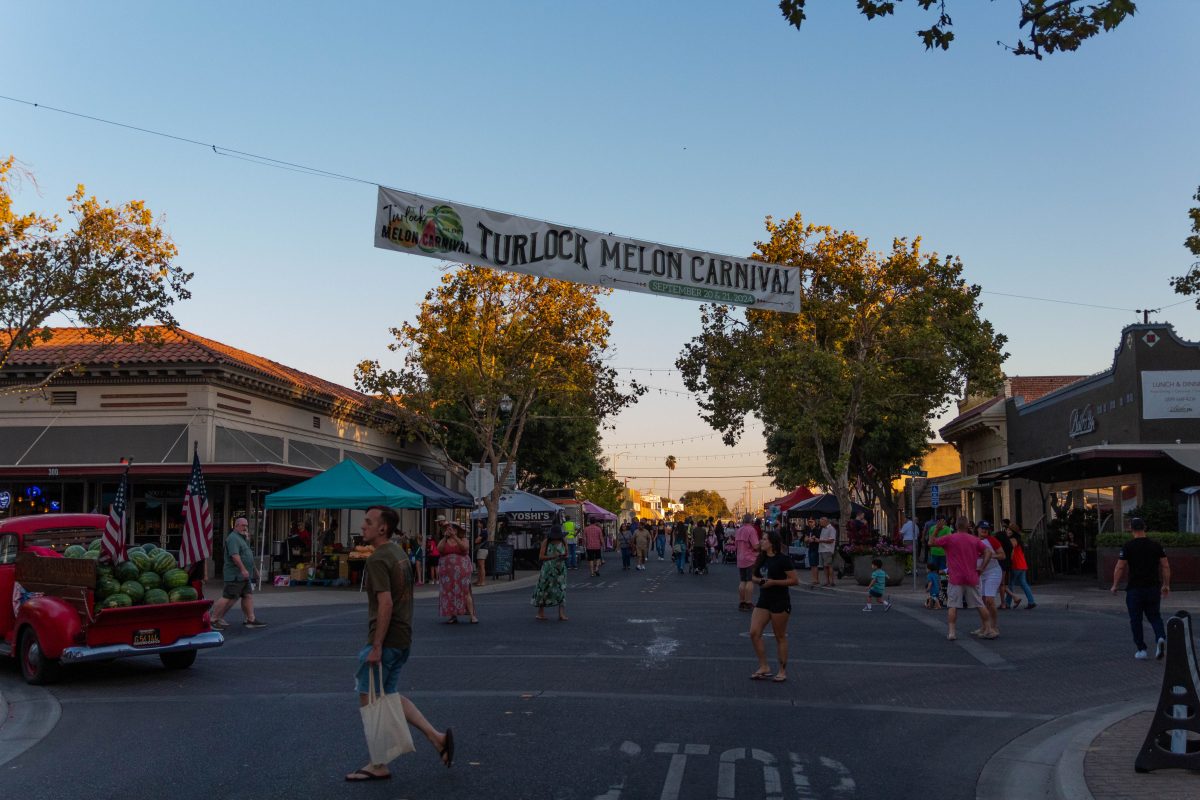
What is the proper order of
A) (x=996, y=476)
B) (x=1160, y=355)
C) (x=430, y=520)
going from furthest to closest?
(x=430, y=520), (x=996, y=476), (x=1160, y=355)

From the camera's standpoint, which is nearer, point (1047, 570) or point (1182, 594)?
point (1182, 594)

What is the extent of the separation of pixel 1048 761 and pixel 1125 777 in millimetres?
744

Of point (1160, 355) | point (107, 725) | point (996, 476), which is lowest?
point (107, 725)

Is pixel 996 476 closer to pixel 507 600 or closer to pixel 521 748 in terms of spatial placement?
pixel 507 600

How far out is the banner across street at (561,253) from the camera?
11.3 meters

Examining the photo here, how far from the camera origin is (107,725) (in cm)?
944

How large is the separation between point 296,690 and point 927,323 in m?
26.8

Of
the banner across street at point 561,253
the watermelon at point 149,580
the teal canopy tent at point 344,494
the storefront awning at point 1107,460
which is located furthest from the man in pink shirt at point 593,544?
the watermelon at point 149,580

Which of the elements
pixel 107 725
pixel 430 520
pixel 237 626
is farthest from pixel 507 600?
pixel 430 520

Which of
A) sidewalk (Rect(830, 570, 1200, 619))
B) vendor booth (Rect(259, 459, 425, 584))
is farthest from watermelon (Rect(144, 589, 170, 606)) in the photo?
sidewalk (Rect(830, 570, 1200, 619))

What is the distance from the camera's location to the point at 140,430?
3091 cm

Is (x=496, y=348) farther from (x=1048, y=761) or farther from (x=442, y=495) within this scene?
(x=1048, y=761)

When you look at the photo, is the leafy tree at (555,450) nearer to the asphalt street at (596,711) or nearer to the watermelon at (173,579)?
the asphalt street at (596,711)

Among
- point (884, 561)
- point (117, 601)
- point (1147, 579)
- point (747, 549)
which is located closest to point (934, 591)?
point (747, 549)
